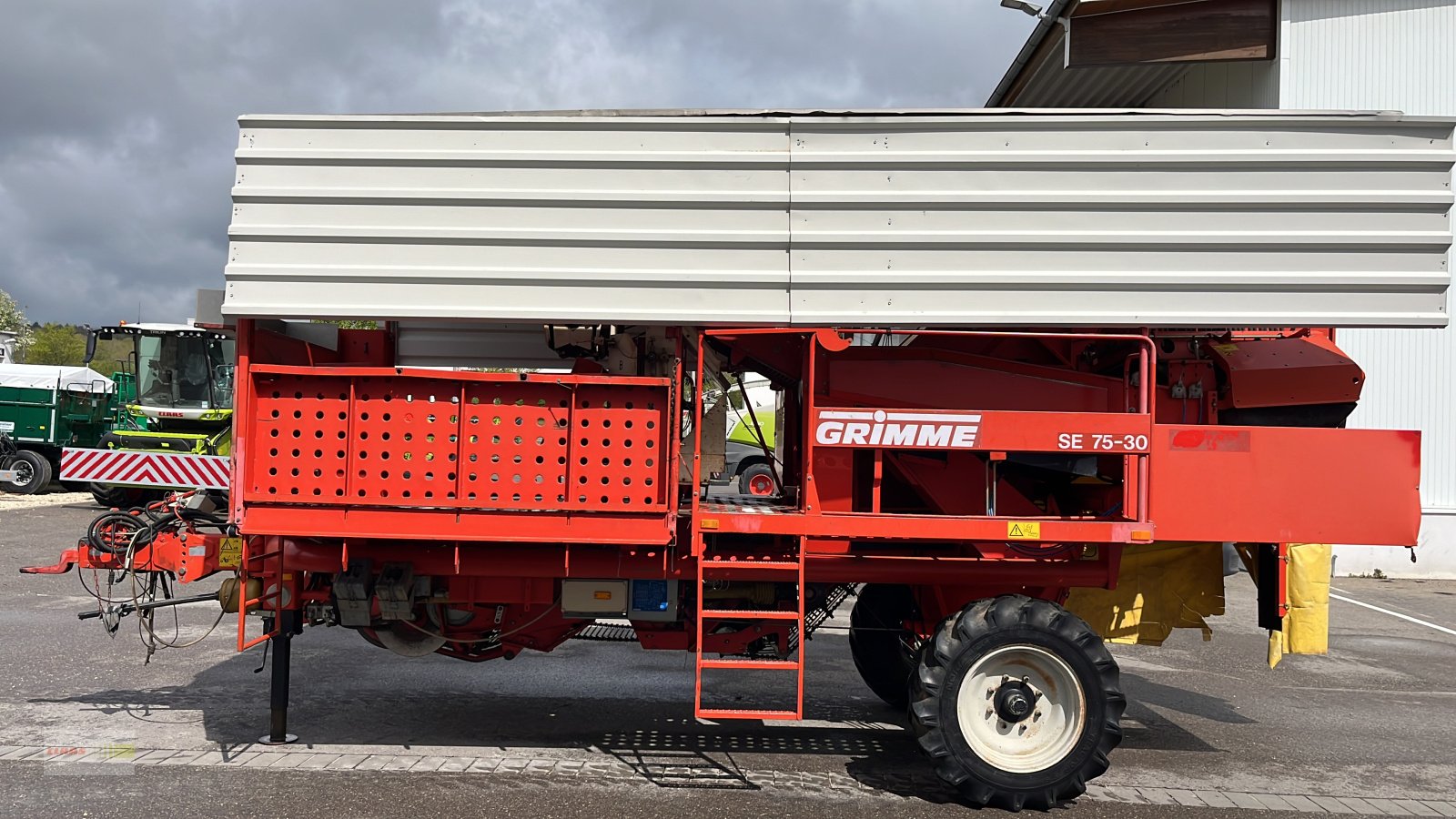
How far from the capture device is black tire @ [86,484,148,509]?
16609 millimetres

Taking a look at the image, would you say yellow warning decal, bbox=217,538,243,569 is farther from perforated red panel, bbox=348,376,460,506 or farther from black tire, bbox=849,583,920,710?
black tire, bbox=849,583,920,710

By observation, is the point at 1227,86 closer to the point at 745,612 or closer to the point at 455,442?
the point at 745,612

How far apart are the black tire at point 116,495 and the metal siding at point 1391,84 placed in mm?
19112

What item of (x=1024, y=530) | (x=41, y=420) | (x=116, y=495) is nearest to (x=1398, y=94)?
(x=1024, y=530)

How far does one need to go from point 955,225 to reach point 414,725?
13.8 feet

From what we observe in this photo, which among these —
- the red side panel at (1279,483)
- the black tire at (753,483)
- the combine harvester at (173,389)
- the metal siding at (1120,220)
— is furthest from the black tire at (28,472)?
the red side panel at (1279,483)

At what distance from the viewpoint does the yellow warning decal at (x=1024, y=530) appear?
15.0ft

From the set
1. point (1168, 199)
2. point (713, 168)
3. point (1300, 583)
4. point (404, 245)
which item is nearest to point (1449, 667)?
point (1300, 583)

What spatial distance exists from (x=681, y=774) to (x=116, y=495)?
51.7 feet

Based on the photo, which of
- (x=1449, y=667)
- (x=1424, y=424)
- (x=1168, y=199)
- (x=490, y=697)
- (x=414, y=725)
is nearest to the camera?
(x=1168, y=199)

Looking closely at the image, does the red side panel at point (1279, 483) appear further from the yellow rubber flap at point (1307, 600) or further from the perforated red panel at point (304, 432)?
the perforated red panel at point (304, 432)

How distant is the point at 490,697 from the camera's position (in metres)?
6.43

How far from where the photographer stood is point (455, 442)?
15.1ft

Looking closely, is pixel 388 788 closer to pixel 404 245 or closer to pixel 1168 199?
pixel 404 245
